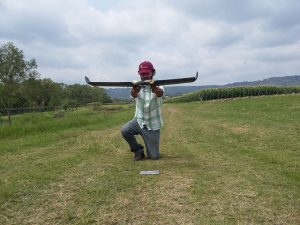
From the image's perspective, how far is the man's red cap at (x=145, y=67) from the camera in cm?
888

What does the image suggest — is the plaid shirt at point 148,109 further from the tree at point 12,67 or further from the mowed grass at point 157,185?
A: the tree at point 12,67

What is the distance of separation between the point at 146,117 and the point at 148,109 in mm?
182

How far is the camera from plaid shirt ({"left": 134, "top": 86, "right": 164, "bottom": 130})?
907 cm

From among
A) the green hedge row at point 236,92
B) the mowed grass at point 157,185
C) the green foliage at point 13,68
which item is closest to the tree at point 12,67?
the green foliage at point 13,68

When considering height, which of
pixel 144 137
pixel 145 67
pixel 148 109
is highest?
pixel 145 67

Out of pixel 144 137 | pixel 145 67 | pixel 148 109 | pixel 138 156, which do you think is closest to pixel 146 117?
pixel 148 109

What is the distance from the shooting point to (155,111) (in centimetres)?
915

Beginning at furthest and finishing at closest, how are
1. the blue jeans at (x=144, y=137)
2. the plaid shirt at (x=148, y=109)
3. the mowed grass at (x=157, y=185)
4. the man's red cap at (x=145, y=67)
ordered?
1. the blue jeans at (x=144, y=137)
2. the plaid shirt at (x=148, y=109)
3. the man's red cap at (x=145, y=67)
4. the mowed grass at (x=157, y=185)

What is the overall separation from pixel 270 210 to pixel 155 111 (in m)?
4.36

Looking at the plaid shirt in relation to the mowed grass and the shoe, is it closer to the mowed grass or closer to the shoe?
the shoe

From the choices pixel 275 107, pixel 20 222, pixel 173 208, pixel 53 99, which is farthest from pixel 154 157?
pixel 53 99

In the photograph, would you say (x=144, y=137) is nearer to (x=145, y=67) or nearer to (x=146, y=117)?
(x=146, y=117)

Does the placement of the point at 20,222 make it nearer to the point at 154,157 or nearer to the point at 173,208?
the point at 173,208

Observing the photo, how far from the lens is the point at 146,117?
9.17 meters
